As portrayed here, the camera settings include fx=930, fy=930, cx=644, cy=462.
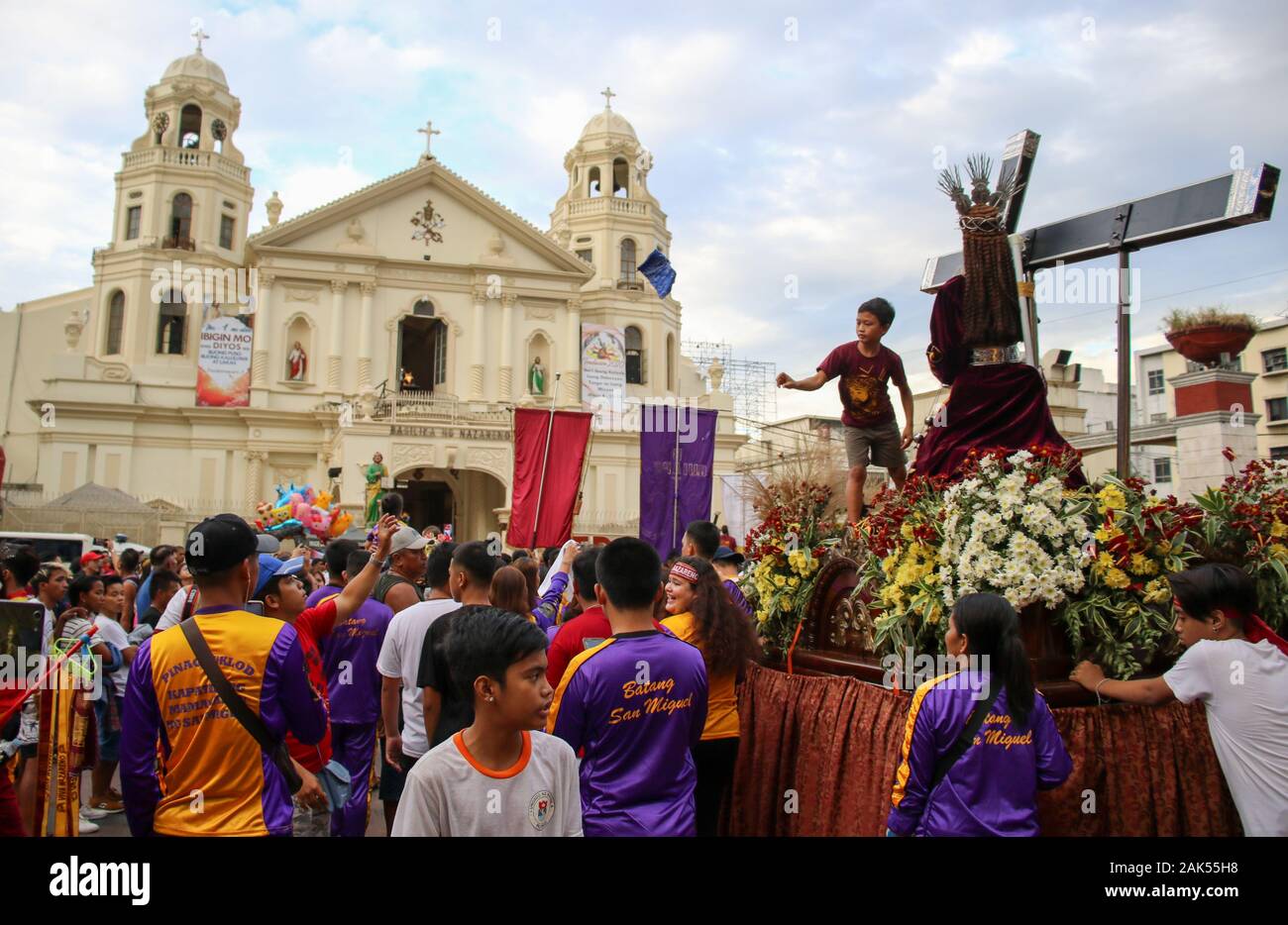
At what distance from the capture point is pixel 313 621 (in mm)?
4434

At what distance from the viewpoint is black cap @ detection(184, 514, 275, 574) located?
303cm

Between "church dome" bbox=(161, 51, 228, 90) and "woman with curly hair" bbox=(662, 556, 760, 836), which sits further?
"church dome" bbox=(161, 51, 228, 90)

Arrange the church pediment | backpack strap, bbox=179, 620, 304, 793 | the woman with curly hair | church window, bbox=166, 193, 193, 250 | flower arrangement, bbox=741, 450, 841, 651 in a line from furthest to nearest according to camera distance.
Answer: church window, bbox=166, 193, 193, 250 < the church pediment < flower arrangement, bbox=741, 450, 841, 651 < the woman with curly hair < backpack strap, bbox=179, 620, 304, 793

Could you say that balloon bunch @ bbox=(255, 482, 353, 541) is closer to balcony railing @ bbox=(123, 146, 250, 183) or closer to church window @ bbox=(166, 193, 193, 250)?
church window @ bbox=(166, 193, 193, 250)

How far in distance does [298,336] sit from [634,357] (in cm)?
1210

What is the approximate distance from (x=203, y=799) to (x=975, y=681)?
2.55 metres

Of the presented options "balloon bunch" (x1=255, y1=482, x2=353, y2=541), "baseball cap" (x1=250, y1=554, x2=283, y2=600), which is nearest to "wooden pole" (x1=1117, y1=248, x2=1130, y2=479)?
"baseball cap" (x1=250, y1=554, x2=283, y2=600)

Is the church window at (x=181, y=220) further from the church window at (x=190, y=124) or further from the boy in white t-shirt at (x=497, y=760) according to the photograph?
the boy in white t-shirt at (x=497, y=760)

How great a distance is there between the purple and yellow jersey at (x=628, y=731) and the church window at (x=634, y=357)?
106ft

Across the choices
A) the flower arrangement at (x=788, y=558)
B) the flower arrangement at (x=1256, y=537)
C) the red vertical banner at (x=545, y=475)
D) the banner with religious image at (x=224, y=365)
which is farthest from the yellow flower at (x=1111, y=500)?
the banner with religious image at (x=224, y=365)

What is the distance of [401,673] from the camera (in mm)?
4758

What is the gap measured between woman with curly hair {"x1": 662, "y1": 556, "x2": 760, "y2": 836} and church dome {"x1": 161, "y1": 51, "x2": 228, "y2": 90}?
36.1m

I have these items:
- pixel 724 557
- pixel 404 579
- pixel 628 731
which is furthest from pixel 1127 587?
pixel 404 579

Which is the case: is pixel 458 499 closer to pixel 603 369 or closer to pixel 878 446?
pixel 603 369
